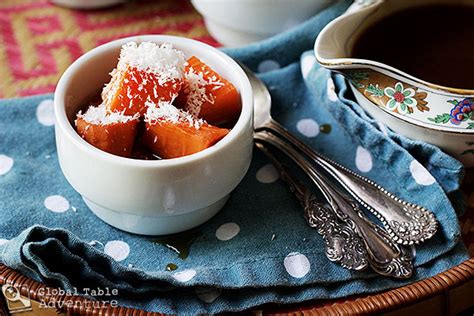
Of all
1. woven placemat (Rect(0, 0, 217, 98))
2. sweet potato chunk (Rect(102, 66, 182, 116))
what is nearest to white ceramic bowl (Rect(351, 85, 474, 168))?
sweet potato chunk (Rect(102, 66, 182, 116))

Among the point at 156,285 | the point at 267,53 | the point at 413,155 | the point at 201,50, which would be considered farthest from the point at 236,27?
the point at 156,285

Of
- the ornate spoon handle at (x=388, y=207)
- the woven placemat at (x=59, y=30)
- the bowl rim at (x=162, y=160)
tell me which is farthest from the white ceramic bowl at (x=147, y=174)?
the woven placemat at (x=59, y=30)

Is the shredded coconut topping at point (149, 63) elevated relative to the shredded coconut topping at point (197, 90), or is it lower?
elevated

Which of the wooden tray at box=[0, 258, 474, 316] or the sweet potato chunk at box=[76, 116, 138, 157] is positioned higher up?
the sweet potato chunk at box=[76, 116, 138, 157]

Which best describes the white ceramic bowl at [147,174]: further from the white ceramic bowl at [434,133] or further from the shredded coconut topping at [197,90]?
the white ceramic bowl at [434,133]

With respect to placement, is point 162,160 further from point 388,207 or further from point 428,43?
point 428,43

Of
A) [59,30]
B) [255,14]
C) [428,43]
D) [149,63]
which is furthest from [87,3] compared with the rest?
[428,43]

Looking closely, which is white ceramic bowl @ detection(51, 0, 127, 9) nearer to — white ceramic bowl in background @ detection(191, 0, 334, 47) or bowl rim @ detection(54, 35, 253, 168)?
white ceramic bowl in background @ detection(191, 0, 334, 47)
